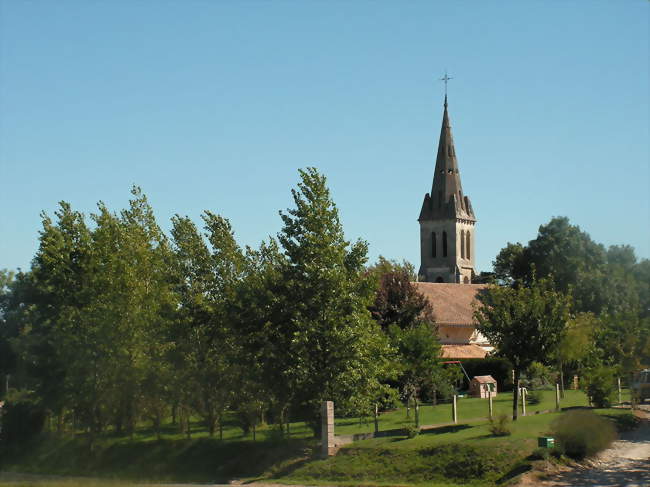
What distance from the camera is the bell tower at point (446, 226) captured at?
13212 cm

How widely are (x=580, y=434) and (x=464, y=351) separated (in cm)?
3319

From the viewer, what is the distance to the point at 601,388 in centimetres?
3903

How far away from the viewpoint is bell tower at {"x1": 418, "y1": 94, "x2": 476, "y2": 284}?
132 m

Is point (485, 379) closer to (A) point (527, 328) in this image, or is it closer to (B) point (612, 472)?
(A) point (527, 328)

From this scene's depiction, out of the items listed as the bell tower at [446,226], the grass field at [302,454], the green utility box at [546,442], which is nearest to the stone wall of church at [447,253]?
the bell tower at [446,226]

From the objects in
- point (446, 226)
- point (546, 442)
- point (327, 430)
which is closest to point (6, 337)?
point (327, 430)

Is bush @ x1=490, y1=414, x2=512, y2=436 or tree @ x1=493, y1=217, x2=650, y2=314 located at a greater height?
tree @ x1=493, y1=217, x2=650, y2=314

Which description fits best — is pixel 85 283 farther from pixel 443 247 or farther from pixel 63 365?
pixel 443 247

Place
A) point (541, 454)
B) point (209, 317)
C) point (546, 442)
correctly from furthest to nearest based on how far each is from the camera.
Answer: point (209, 317), point (546, 442), point (541, 454)

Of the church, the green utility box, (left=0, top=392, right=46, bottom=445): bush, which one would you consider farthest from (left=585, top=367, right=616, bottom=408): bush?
the church

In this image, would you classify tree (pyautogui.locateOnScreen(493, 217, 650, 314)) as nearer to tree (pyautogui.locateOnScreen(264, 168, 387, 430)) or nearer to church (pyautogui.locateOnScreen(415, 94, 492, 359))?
tree (pyautogui.locateOnScreen(264, 168, 387, 430))

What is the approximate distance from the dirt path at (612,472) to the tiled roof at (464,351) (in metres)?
29.7

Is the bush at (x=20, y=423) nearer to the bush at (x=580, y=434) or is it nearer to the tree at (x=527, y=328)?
the tree at (x=527, y=328)

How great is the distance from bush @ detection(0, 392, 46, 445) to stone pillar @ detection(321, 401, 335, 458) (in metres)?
19.3
